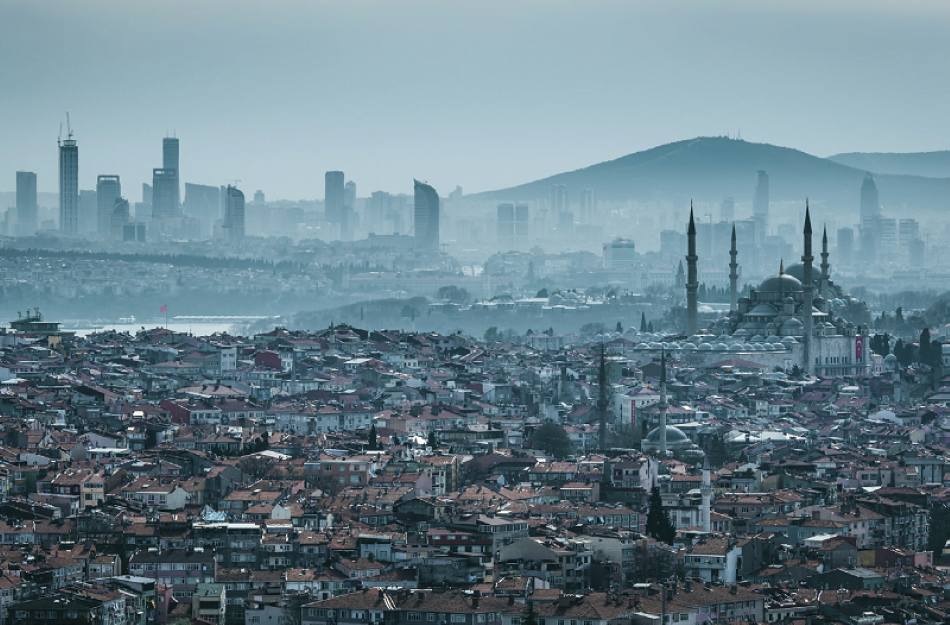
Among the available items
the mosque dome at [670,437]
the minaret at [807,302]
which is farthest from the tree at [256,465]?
the minaret at [807,302]

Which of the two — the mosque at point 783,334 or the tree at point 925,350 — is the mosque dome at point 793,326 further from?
the tree at point 925,350

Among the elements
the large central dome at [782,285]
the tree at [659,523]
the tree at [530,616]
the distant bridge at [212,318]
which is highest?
the large central dome at [782,285]

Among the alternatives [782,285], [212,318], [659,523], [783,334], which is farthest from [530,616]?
[212,318]

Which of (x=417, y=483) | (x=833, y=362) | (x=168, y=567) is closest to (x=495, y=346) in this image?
(x=833, y=362)

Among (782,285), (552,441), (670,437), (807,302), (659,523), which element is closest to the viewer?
(659,523)

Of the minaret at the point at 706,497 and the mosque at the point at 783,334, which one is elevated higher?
the mosque at the point at 783,334

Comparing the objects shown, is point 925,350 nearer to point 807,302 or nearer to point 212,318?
point 807,302
